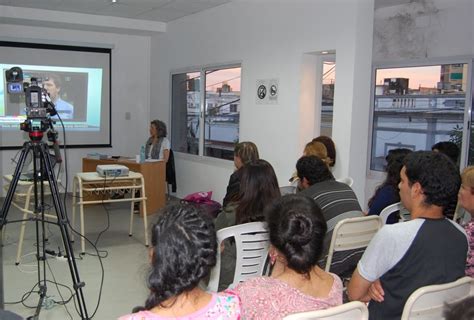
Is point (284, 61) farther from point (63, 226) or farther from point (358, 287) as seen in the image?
point (358, 287)

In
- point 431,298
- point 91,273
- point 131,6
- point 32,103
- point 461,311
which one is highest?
point 131,6

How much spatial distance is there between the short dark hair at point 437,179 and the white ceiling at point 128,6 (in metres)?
4.67

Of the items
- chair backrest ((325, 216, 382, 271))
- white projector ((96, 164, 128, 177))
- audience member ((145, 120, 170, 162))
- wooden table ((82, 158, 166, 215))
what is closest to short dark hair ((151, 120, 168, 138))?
audience member ((145, 120, 170, 162))

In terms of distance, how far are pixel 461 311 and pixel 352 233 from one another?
1.64 metres

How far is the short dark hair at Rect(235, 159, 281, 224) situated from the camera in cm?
252

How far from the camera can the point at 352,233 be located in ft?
7.97

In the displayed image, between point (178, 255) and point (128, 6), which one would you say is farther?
point (128, 6)

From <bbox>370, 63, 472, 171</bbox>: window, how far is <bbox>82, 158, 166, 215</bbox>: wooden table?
2.84 m

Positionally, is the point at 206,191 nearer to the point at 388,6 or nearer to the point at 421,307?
the point at 388,6

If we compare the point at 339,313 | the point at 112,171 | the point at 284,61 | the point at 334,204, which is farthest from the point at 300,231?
the point at 284,61

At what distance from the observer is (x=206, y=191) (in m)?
6.46

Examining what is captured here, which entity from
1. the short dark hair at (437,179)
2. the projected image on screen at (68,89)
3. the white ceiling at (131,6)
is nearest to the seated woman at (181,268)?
the short dark hair at (437,179)

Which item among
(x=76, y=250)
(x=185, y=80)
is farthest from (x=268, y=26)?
(x=76, y=250)

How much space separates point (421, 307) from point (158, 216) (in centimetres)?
89
